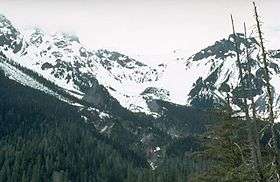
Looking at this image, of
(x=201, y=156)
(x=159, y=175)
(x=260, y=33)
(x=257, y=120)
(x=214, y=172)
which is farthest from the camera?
(x=159, y=175)

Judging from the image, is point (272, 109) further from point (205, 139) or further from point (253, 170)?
point (205, 139)

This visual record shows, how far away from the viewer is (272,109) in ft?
71.1

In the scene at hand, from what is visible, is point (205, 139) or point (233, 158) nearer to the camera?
point (233, 158)

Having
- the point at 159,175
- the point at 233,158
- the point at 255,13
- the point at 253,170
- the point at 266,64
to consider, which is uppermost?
the point at 159,175

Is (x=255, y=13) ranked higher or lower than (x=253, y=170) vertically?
higher

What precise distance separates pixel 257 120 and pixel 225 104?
6.47 m

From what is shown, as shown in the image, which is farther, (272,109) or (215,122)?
(215,122)

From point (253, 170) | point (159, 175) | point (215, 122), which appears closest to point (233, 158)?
point (215, 122)

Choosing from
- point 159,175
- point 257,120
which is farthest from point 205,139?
point 159,175

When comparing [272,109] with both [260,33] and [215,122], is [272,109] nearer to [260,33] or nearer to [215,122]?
[260,33]

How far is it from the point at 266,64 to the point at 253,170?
387 cm

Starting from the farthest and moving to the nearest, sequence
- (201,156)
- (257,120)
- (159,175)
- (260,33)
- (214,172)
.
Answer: (159,175) → (201,156) → (214,172) → (257,120) → (260,33)

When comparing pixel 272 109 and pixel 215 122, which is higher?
pixel 215 122

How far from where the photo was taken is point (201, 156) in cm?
2986
